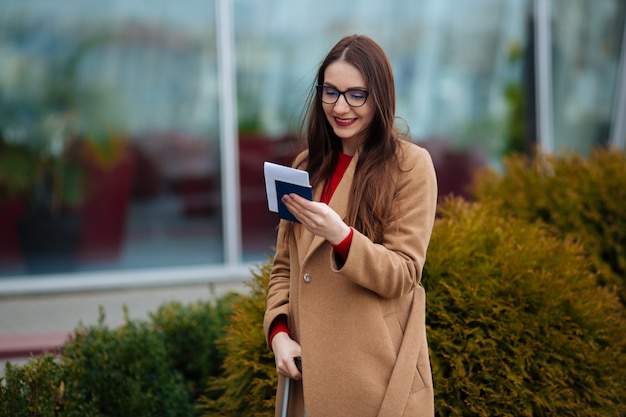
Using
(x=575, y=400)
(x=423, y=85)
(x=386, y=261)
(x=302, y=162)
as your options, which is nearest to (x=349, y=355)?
(x=386, y=261)

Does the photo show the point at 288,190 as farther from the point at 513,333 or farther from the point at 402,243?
the point at 513,333

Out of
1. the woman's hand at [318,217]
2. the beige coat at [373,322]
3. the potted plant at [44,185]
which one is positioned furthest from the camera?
the potted plant at [44,185]

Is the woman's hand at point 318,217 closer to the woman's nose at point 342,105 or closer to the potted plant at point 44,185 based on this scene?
the woman's nose at point 342,105

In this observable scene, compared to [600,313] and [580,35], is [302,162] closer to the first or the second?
[600,313]

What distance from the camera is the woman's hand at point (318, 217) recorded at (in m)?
2.29

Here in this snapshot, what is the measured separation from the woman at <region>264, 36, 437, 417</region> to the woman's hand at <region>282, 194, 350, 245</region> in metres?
0.05

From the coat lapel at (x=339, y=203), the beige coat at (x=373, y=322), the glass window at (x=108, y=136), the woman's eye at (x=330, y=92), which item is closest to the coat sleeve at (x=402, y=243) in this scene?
the beige coat at (x=373, y=322)

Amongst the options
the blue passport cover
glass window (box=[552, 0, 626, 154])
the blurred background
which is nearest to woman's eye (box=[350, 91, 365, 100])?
the blue passport cover

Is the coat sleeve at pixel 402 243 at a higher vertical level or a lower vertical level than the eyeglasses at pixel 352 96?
lower

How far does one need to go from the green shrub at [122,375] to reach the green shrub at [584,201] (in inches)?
96.9

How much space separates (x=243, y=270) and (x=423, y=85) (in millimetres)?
2815

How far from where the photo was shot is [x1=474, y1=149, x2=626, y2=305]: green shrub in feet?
17.9

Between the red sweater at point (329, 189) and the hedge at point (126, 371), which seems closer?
the red sweater at point (329, 189)

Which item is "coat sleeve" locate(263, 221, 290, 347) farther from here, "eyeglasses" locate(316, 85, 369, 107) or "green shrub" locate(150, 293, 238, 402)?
"green shrub" locate(150, 293, 238, 402)
